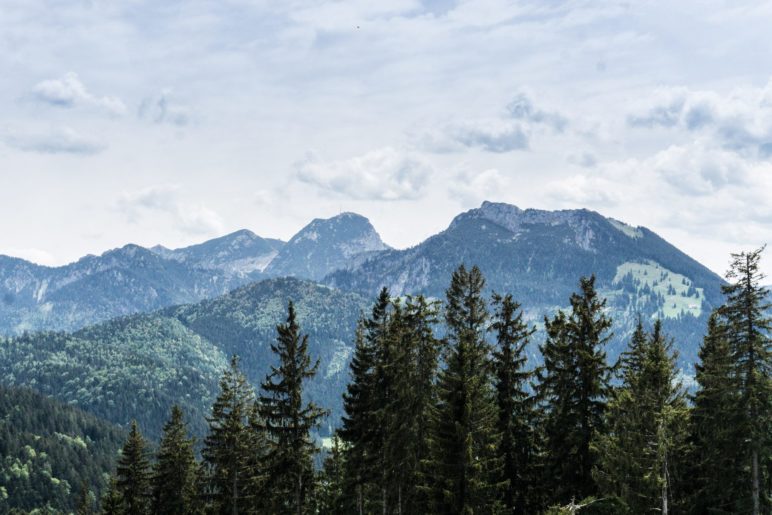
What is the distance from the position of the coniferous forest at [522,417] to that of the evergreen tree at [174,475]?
8.60m

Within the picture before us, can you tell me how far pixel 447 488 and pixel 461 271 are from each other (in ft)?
45.0

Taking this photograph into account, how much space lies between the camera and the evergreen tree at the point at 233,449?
48.9 metres

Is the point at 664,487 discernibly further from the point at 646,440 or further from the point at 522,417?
the point at 522,417

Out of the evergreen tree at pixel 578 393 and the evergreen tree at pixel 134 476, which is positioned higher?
the evergreen tree at pixel 578 393

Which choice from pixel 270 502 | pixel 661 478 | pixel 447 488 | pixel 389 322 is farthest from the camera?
pixel 270 502

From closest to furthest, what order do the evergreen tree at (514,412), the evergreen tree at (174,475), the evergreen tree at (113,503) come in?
the evergreen tree at (514,412) → the evergreen tree at (174,475) → the evergreen tree at (113,503)

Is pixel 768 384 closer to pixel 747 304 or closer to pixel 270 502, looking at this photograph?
pixel 747 304

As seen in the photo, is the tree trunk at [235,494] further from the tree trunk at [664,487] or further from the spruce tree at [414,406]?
the tree trunk at [664,487]

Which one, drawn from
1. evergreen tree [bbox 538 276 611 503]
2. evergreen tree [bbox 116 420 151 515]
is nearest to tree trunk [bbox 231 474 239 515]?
evergreen tree [bbox 116 420 151 515]

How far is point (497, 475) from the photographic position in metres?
38.5

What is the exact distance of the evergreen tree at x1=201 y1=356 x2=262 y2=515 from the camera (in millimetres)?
48875

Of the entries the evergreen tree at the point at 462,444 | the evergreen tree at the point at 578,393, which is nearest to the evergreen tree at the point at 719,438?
the evergreen tree at the point at 578,393

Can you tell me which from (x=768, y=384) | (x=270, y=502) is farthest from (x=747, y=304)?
(x=270, y=502)

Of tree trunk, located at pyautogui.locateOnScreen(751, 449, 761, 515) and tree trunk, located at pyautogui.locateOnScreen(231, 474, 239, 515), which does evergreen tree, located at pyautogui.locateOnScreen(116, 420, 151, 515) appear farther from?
tree trunk, located at pyautogui.locateOnScreen(751, 449, 761, 515)
